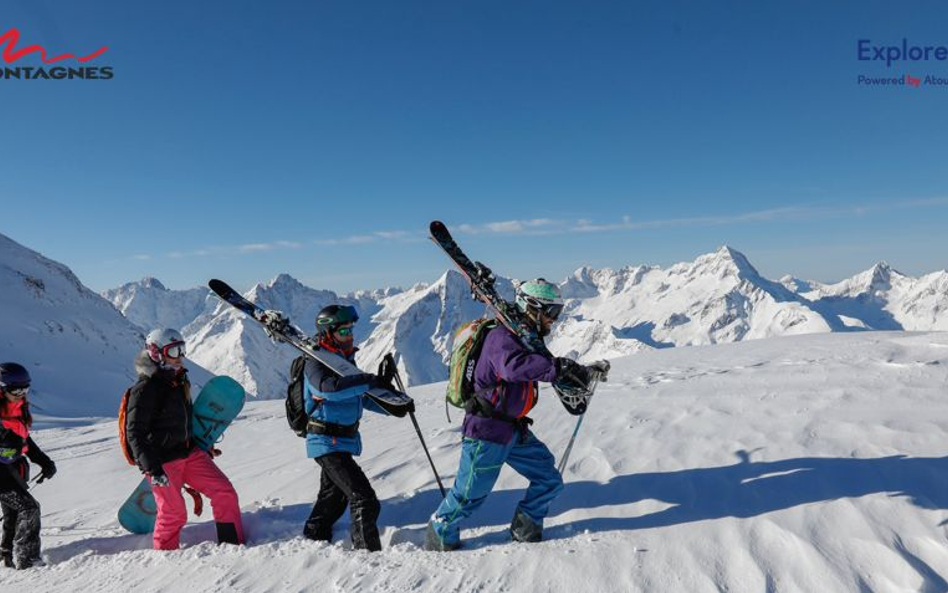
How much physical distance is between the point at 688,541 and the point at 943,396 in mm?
5080

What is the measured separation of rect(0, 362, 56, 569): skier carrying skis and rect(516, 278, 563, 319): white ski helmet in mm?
5456

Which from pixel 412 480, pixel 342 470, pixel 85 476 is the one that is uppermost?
pixel 342 470

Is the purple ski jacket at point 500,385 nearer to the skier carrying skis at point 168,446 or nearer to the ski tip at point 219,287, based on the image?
the skier carrying skis at point 168,446

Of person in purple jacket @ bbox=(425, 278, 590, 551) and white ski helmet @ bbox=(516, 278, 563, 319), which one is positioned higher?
white ski helmet @ bbox=(516, 278, 563, 319)

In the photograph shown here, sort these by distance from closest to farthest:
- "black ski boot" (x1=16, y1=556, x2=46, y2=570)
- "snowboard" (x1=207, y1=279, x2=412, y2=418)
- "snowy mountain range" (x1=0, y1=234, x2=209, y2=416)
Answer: "snowboard" (x1=207, y1=279, x2=412, y2=418) → "black ski boot" (x1=16, y1=556, x2=46, y2=570) → "snowy mountain range" (x1=0, y1=234, x2=209, y2=416)

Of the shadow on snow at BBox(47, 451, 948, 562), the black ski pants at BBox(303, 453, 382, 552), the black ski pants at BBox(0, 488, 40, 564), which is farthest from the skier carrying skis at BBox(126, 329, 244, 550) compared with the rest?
the black ski pants at BBox(0, 488, 40, 564)

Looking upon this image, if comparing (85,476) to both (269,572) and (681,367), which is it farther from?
(681,367)

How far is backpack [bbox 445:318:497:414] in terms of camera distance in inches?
197

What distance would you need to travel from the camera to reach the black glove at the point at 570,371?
458 centimetres

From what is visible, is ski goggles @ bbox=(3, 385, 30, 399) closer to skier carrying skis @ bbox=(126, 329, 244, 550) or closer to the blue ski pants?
skier carrying skis @ bbox=(126, 329, 244, 550)

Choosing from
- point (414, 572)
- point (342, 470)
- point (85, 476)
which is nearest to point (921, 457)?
point (414, 572)

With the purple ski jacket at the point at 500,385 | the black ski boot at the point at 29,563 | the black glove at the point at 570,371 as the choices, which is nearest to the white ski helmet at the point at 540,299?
the purple ski jacket at the point at 500,385

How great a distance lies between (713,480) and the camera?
5691 millimetres

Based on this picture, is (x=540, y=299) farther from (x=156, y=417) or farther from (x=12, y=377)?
(x=12, y=377)
